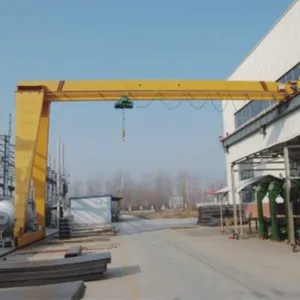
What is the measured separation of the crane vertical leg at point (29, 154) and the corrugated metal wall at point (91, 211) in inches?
560

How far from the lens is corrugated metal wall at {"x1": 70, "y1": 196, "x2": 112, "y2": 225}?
39.2 m

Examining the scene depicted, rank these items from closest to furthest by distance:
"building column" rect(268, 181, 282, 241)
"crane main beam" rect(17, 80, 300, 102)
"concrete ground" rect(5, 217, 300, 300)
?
"concrete ground" rect(5, 217, 300, 300) → "building column" rect(268, 181, 282, 241) → "crane main beam" rect(17, 80, 300, 102)

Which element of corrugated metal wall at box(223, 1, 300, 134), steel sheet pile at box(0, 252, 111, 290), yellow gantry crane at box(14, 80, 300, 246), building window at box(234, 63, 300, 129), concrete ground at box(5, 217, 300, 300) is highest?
corrugated metal wall at box(223, 1, 300, 134)

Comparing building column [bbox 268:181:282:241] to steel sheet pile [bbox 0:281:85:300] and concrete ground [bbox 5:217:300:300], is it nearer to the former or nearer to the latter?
concrete ground [bbox 5:217:300:300]

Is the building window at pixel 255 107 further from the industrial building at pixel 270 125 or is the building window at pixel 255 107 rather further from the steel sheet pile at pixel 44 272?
the steel sheet pile at pixel 44 272

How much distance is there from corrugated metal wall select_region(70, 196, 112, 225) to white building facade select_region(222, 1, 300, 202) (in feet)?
37.4

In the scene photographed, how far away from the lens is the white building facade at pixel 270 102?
2311cm

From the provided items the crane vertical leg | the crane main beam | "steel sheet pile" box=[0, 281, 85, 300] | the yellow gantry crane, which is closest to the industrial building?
the crane main beam

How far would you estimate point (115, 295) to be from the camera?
27.7ft

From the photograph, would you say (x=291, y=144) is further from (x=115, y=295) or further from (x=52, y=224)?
(x=52, y=224)

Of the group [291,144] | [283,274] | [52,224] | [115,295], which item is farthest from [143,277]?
[52,224]

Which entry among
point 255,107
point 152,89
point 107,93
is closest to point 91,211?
point 255,107

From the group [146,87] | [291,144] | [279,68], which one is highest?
[279,68]

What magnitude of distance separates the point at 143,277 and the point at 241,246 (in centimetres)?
705
